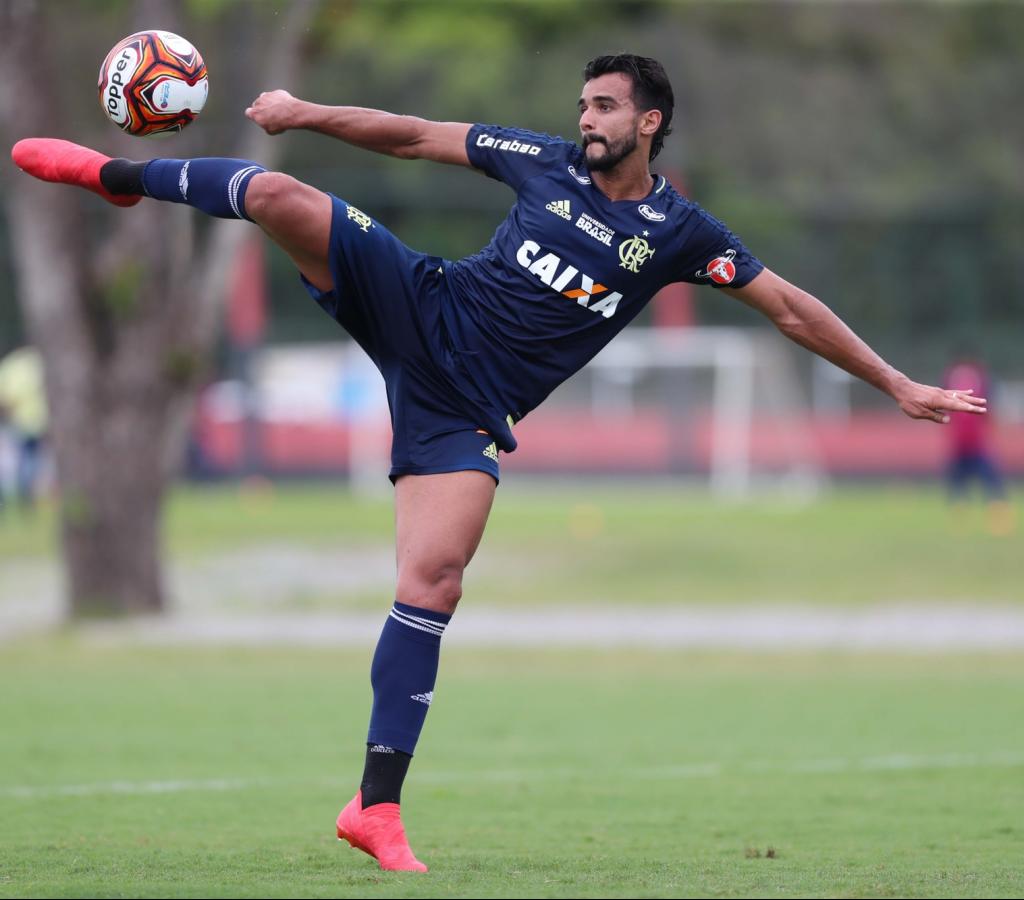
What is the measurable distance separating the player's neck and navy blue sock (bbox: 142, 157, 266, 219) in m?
1.22

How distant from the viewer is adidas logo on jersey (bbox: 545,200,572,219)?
585 cm

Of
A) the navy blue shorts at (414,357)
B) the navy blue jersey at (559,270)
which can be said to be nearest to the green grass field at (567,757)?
the navy blue shorts at (414,357)

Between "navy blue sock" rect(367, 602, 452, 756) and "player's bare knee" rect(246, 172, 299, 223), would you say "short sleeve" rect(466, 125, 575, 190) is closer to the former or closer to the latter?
"player's bare knee" rect(246, 172, 299, 223)

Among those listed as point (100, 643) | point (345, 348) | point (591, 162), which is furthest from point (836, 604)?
point (345, 348)

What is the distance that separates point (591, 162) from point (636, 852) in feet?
8.34

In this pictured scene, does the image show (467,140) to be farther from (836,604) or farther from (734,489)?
(734,489)

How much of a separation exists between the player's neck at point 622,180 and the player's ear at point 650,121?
0.36ft

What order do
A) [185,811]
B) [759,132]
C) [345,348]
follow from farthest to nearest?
[759,132] < [345,348] < [185,811]

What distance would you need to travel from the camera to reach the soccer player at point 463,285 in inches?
221

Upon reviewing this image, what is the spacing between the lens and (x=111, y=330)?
16500 millimetres

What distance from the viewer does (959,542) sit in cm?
2197

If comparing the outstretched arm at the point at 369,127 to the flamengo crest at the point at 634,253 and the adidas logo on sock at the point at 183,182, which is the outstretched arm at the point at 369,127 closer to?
the adidas logo on sock at the point at 183,182

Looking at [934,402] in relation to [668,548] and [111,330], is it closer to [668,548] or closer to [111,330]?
[111,330]

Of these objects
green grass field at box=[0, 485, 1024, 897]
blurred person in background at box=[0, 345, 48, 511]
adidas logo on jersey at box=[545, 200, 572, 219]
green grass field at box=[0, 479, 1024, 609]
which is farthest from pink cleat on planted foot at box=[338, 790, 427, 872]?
blurred person in background at box=[0, 345, 48, 511]
